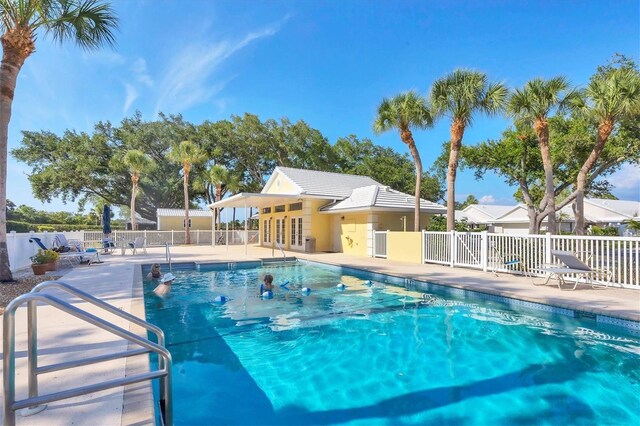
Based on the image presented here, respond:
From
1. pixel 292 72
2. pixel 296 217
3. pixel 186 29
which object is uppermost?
pixel 292 72

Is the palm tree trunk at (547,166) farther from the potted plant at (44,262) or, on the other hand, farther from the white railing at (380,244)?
the potted plant at (44,262)

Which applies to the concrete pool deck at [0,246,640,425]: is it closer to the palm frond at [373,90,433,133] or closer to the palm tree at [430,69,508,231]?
the palm tree at [430,69,508,231]

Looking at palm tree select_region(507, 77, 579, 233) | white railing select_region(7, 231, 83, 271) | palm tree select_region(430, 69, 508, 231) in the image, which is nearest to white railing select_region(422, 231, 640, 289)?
palm tree select_region(430, 69, 508, 231)

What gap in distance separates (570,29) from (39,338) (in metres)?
19.3

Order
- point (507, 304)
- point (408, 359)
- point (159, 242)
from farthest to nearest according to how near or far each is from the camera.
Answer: point (159, 242) < point (507, 304) < point (408, 359)

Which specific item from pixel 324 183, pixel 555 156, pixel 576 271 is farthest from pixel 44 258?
pixel 555 156

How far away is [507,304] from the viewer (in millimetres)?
7902

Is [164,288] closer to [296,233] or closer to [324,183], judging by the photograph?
[296,233]

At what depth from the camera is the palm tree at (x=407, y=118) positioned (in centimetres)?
1620

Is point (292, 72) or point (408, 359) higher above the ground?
point (292, 72)

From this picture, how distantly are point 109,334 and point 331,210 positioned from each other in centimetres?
1500

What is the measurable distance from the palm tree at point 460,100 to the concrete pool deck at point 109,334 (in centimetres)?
489

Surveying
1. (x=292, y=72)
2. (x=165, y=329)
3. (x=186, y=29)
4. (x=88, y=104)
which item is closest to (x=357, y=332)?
(x=165, y=329)

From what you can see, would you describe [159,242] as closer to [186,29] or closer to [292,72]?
[292,72]
